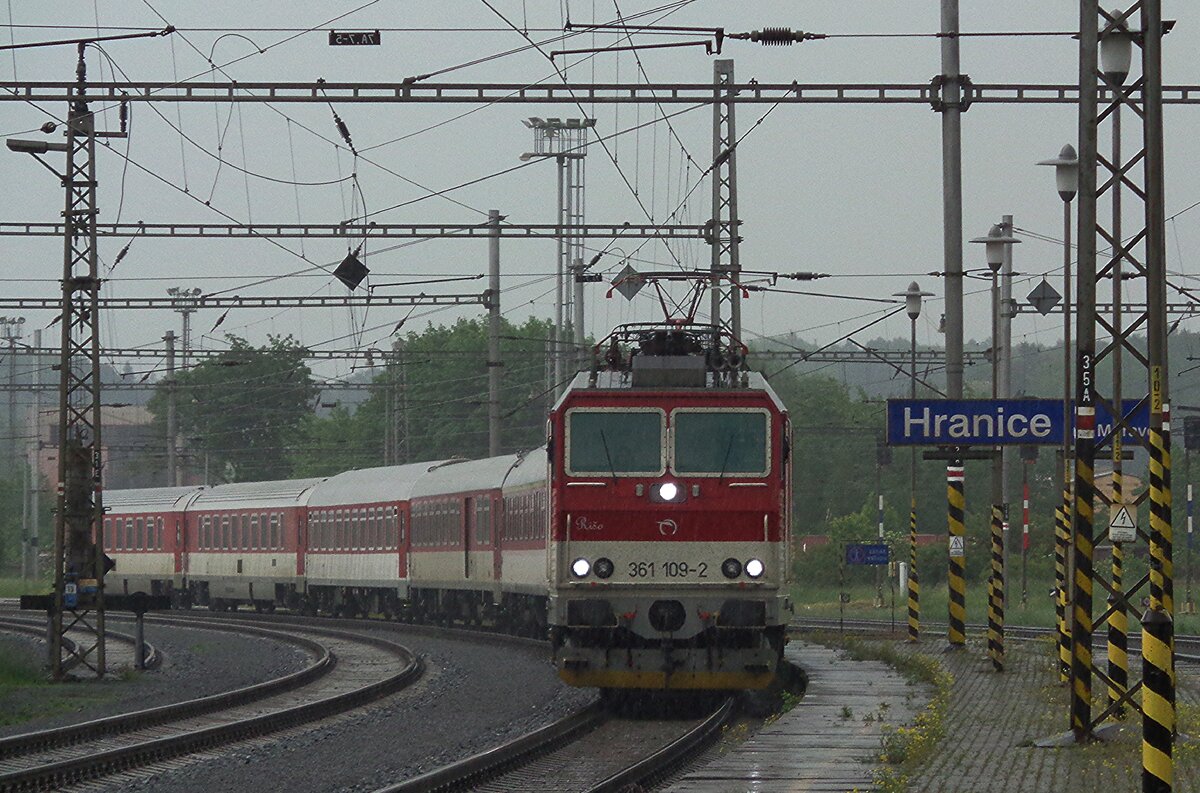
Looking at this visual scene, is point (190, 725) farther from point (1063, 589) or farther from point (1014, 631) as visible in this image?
point (1014, 631)

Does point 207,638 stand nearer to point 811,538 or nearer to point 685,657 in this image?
point 685,657

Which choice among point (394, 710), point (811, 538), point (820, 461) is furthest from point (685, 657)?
point (820, 461)

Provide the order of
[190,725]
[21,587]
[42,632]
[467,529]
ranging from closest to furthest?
[190,725] < [467,529] < [42,632] < [21,587]

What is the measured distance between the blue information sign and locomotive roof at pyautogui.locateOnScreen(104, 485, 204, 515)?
2470 centimetres

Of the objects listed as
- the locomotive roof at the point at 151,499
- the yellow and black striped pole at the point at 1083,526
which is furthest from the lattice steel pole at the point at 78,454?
the locomotive roof at the point at 151,499

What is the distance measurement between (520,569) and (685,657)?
11224mm

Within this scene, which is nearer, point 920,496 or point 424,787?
point 424,787

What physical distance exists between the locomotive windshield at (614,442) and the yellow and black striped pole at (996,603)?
231 inches

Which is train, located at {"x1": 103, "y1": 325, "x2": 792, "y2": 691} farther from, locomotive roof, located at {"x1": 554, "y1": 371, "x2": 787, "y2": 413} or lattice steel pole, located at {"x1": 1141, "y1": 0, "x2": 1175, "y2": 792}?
lattice steel pole, located at {"x1": 1141, "y1": 0, "x2": 1175, "y2": 792}

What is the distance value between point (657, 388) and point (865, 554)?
15.3 metres

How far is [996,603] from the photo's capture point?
74.4 ft

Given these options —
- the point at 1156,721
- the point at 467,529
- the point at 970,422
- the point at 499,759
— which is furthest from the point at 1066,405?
the point at 467,529

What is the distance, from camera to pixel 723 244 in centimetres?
3381

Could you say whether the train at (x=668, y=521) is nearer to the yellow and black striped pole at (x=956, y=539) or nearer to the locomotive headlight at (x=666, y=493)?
the locomotive headlight at (x=666, y=493)
